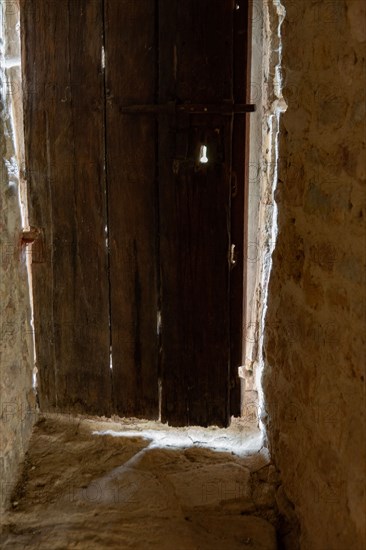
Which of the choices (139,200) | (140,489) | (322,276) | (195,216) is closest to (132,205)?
(139,200)

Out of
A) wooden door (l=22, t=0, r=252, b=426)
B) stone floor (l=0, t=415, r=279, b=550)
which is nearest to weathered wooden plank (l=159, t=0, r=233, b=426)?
wooden door (l=22, t=0, r=252, b=426)

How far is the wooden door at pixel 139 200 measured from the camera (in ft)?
6.54

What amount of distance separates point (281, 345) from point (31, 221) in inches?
39.1

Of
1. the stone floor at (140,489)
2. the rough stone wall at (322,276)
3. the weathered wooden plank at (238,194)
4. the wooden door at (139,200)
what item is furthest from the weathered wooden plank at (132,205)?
the rough stone wall at (322,276)

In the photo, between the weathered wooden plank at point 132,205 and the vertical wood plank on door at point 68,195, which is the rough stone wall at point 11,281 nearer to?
the vertical wood plank on door at point 68,195

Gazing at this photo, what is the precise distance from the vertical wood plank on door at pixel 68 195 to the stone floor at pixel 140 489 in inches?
6.3

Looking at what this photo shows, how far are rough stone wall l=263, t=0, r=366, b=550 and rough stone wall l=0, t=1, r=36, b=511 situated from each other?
0.89m

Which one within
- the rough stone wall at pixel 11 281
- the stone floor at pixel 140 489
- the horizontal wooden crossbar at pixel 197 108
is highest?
the horizontal wooden crossbar at pixel 197 108

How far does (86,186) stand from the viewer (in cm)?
209

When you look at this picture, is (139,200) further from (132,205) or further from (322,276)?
(322,276)

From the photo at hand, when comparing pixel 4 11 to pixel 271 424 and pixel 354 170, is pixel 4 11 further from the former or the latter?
pixel 271 424

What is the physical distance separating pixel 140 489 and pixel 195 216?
0.95m

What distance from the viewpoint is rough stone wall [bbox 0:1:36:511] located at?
1906mm

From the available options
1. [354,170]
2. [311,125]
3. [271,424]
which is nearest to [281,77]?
[311,125]
